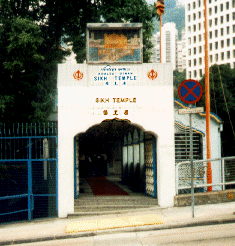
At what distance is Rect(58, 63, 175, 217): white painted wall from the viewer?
12.4 meters

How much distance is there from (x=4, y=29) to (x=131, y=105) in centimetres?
963

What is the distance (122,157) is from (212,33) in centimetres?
8778

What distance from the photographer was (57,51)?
73.3 ft

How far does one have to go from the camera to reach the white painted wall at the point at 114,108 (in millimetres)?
12430

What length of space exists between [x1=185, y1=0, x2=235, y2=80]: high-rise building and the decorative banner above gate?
89.6m

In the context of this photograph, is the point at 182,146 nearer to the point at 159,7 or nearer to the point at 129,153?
the point at 129,153

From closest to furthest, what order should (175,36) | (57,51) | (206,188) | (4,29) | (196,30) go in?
(206,188) < (4,29) < (57,51) < (196,30) < (175,36)

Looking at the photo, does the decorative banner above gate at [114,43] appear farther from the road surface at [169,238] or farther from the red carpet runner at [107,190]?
the road surface at [169,238]

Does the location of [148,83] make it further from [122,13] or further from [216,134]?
[122,13]

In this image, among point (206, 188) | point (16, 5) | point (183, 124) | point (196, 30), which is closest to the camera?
point (206, 188)

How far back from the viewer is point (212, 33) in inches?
4058

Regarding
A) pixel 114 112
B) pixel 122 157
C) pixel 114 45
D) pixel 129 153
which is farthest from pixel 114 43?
pixel 122 157

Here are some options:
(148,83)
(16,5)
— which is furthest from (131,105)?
(16,5)

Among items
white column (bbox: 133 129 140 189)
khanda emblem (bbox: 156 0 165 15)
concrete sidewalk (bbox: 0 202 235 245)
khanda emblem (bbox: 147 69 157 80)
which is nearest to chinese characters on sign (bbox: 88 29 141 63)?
khanda emblem (bbox: 147 69 157 80)
